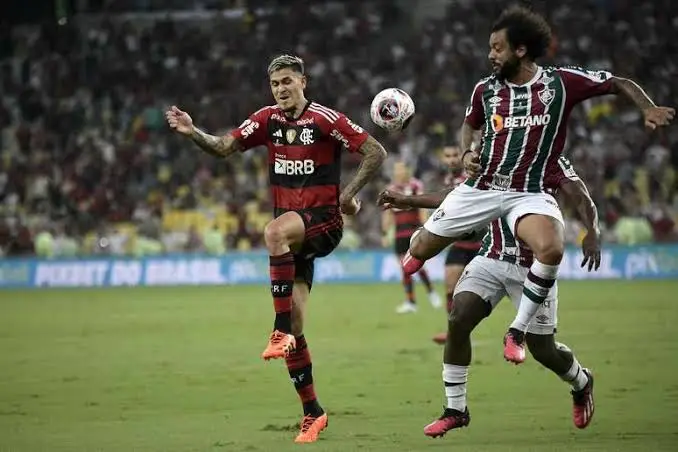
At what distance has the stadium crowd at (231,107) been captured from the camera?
2908 cm

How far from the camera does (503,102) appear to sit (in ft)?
27.4

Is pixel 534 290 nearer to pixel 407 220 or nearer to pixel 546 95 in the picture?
pixel 546 95

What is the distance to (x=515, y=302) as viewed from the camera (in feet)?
29.1

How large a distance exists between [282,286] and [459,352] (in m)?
1.30

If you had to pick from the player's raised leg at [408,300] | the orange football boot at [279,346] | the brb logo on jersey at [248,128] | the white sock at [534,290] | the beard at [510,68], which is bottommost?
the player's raised leg at [408,300]

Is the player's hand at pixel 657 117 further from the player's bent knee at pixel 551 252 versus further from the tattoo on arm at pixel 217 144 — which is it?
the tattoo on arm at pixel 217 144

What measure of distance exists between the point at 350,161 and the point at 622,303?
34.9ft

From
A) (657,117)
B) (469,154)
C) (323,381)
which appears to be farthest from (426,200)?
(323,381)

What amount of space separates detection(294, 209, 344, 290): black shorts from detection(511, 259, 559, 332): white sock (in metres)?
1.60

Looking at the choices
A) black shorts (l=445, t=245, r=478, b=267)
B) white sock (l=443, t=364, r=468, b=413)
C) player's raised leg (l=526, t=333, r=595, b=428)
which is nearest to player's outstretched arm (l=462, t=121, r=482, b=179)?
player's raised leg (l=526, t=333, r=595, b=428)

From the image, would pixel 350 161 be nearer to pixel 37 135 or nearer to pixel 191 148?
pixel 191 148

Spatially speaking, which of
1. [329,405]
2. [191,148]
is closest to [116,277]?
[191,148]

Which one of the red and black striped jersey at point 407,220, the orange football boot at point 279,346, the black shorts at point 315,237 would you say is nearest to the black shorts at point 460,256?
the red and black striped jersey at point 407,220

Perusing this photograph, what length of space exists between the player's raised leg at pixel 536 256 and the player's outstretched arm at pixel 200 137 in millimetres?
2198
